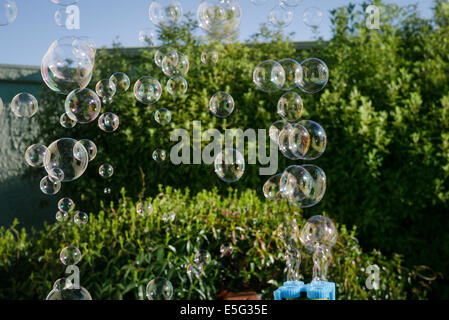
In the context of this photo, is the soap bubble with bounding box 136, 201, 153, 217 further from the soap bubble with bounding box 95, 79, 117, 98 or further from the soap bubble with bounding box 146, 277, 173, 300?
the soap bubble with bounding box 95, 79, 117, 98

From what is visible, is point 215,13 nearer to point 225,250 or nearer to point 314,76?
point 314,76

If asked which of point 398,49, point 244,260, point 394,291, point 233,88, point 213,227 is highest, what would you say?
point 398,49

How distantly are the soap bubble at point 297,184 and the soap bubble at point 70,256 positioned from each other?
1511 mm

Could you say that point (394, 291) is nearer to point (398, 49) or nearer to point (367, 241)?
point (367, 241)

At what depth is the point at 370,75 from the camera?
4828 mm

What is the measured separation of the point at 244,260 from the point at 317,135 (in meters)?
1.10

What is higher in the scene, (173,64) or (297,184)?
(173,64)

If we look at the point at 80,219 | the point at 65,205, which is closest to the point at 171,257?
the point at 80,219

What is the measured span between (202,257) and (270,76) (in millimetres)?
1621

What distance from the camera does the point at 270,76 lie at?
3.66 m

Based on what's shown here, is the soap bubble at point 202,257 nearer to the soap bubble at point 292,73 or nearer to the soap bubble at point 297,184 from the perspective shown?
the soap bubble at point 297,184

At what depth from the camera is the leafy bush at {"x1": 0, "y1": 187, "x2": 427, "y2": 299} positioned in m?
2.87

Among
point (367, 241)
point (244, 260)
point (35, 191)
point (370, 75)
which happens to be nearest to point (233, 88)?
point (370, 75)
